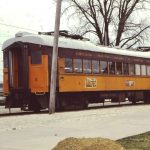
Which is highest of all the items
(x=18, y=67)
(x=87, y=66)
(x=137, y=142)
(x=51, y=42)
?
(x=51, y=42)

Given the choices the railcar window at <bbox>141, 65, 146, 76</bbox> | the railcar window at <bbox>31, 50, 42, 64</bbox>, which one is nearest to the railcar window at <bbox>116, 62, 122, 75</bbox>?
the railcar window at <bbox>141, 65, 146, 76</bbox>

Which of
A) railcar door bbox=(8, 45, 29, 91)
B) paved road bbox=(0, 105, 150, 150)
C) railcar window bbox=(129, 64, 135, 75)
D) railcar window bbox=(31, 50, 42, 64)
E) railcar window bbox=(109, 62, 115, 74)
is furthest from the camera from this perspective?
railcar window bbox=(129, 64, 135, 75)

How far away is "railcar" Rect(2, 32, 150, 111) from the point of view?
25.6m

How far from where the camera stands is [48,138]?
1341 cm

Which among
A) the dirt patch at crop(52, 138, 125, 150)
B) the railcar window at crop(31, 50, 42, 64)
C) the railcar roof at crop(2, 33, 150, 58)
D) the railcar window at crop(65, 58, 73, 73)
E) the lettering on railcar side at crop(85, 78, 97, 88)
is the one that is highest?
the railcar roof at crop(2, 33, 150, 58)

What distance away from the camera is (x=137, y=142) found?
39.7 ft

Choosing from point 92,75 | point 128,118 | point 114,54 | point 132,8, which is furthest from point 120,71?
point 132,8

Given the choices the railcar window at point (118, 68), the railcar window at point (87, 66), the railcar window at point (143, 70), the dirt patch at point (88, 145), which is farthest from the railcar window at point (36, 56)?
the dirt patch at point (88, 145)

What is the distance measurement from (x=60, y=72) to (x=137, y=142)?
14101 mm

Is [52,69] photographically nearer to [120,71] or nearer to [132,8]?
[120,71]

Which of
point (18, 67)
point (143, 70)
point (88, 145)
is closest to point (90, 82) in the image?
point (18, 67)

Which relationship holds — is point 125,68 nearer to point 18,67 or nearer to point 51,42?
point 51,42

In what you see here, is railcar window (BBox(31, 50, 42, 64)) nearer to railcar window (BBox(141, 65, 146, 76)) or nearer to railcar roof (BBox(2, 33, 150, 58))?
railcar roof (BBox(2, 33, 150, 58))

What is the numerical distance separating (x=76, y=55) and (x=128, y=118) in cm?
798
